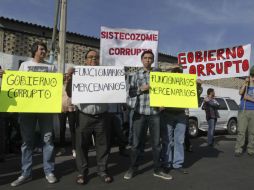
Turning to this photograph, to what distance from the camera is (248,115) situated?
27.0ft

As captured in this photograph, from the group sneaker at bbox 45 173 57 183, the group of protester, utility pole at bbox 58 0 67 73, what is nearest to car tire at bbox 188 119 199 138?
utility pole at bbox 58 0 67 73

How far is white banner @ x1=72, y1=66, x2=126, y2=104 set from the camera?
5371mm

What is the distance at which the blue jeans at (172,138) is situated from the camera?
240 inches

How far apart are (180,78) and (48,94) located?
2142mm

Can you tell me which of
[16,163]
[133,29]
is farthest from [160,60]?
[16,163]

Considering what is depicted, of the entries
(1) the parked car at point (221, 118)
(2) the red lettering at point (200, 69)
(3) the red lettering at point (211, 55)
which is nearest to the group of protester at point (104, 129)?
(2) the red lettering at point (200, 69)

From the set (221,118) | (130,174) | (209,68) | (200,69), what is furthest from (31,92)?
(221,118)

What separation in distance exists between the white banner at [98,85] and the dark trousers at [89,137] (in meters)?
0.27

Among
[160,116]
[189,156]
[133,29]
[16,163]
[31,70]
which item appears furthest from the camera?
[133,29]

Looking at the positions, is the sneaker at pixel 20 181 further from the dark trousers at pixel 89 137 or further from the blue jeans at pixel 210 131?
the blue jeans at pixel 210 131

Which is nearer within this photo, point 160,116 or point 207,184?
point 207,184

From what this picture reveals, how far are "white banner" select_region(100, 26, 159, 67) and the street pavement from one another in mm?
2156

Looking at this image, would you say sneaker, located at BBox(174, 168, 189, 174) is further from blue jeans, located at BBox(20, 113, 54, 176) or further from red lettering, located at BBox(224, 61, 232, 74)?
red lettering, located at BBox(224, 61, 232, 74)

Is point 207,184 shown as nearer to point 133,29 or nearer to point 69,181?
point 69,181
